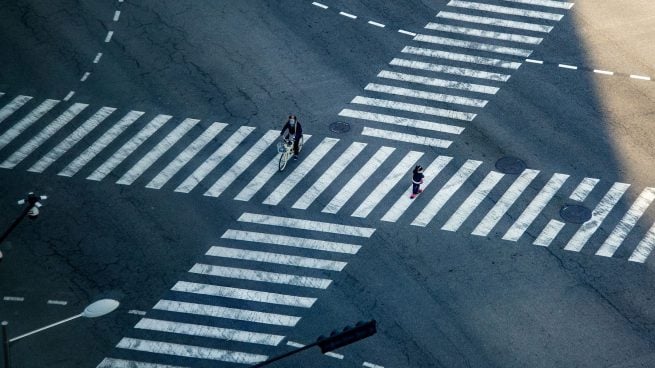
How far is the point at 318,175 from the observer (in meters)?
28.7

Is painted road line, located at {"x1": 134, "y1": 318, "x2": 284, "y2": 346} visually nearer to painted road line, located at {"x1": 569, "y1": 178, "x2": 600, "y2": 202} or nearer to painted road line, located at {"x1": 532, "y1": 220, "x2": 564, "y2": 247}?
painted road line, located at {"x1": 532, "y1": 220, "x2": 564, "y2": 247}

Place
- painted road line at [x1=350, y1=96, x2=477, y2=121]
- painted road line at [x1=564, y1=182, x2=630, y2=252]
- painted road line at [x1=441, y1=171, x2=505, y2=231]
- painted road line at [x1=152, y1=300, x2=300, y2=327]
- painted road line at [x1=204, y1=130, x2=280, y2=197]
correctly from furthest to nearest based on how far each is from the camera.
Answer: painted road line at [x1=350, y1=96, x2=477, y2=121]
painted road line at [x1=204, y1=130, x2=280, y2=197]
painted road line at [x1=441, y1=171, x2=505, y2=231]
painted road line at [x1=564, y1=182, x2=630, y2=252]
painted road line at [x1=152, y1=300, x2=300, y2=327]

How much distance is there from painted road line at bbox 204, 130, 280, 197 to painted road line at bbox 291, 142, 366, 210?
2.29m

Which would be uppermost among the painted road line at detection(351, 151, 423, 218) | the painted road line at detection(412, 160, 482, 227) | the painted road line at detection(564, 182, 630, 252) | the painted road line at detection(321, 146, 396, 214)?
the painted road line at detection(321, 146, 396, 214)

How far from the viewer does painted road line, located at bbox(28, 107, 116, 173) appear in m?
28.8

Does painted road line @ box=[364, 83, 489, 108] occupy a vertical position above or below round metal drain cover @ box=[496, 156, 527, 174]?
above

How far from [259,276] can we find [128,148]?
721 centimetres

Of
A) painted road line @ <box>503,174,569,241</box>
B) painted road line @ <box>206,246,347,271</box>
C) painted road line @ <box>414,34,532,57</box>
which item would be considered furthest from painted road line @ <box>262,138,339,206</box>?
painted road line @ <box>414,34,532,57</box>

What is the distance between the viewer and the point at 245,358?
2323 cm

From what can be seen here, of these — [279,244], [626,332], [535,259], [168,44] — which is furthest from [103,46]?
[626,332]

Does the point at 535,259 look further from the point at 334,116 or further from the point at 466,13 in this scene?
the point at 466,13

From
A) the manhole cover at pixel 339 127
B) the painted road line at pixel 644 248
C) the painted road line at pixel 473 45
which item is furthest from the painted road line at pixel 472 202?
the painted road line at pixel 473 45

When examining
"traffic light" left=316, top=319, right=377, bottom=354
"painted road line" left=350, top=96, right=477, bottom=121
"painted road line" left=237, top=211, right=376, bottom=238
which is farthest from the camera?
"painted road line" left=350, top=96, right=477, bottom=121

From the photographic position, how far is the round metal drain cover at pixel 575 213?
89.0 ft
